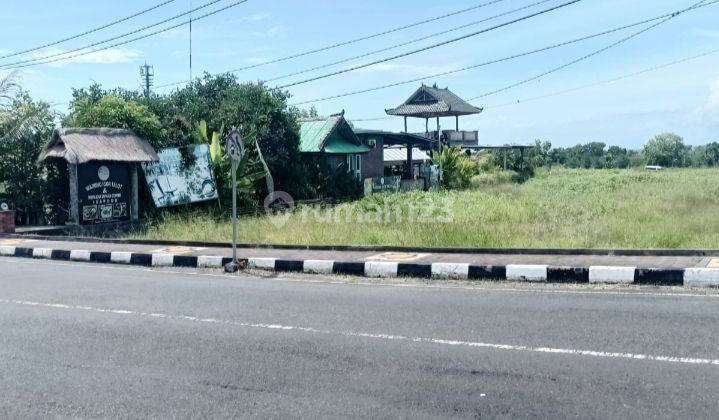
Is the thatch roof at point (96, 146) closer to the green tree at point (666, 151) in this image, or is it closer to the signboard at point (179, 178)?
the signboard at point (179, 178)

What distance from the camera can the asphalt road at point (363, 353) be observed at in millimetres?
4727

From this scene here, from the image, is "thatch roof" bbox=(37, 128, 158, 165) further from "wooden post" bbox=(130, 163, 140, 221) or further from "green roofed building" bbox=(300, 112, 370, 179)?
"green roofed building" bbox=(300, 112, 370, 179)

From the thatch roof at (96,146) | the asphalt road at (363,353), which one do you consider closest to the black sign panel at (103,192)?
the thatch roof at (96,146)

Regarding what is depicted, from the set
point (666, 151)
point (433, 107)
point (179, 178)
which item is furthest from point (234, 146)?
point (666, 151)

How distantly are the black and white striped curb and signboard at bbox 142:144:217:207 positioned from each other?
723cm

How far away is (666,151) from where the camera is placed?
78.2m

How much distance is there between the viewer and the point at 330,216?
65.2 ft

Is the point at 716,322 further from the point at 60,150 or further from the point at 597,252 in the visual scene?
the point at 60,150

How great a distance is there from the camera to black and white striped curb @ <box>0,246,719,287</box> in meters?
8.88

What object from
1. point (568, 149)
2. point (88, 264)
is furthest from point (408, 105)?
point (568, 149)

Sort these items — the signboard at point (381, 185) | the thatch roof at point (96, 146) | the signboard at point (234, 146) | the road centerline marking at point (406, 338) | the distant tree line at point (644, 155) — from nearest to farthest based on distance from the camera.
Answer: the road centerline marking at point (406, 338) < the signboard at point (234, 146) < the thatch roof at point (96, 146) < the signboard at point (381, 185) < the distant tree line at point (644, 155)

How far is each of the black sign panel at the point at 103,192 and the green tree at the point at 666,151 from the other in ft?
234

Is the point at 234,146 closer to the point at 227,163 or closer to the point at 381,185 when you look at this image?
the point at 227,163

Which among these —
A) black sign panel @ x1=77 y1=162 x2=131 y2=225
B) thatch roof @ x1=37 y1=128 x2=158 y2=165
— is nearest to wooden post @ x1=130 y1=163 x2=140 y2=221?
black sign panel @ x1=77 y1=162 x2=131 y2=225
